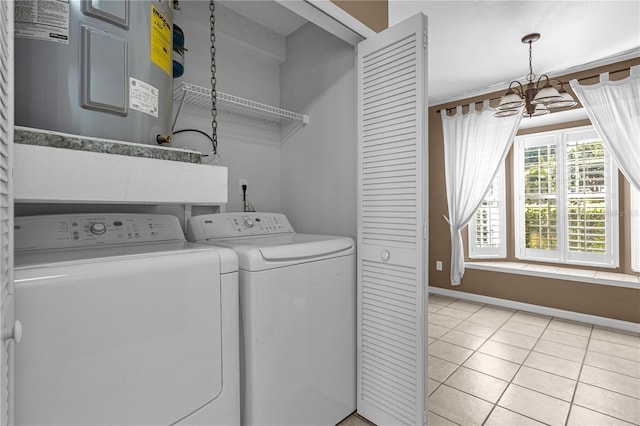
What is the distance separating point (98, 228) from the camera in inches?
51.1

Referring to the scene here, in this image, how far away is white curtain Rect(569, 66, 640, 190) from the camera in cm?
285

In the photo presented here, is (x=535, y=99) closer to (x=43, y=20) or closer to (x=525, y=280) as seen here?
(x=525, y=280)

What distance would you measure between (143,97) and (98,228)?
0.62 metres

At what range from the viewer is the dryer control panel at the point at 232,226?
5.52 ft

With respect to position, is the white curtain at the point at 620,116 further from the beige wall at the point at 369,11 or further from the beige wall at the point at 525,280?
the beige wall at the point at 369,11

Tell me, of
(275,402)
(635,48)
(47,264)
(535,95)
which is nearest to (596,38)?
(635,48)

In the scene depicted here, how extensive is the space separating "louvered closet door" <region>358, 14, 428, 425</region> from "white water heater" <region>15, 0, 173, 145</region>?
3.51ft

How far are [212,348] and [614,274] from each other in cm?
414

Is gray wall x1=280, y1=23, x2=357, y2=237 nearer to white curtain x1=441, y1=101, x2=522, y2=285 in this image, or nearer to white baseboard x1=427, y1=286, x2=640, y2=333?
white baseboard x1=427, y1=286, x2=640, y2=333

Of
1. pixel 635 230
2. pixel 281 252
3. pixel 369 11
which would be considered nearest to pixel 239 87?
pixel 369 11

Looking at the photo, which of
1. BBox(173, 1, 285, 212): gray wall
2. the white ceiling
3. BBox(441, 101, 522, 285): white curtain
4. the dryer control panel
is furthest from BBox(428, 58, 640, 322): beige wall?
the dryer control panel

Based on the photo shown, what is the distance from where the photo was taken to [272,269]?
1.32 metres

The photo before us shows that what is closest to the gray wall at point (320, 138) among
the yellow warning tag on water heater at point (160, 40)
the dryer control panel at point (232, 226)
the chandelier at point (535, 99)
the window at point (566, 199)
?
the dryer control panel at point (232, 226)

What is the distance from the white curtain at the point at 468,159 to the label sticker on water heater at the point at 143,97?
373 cm
